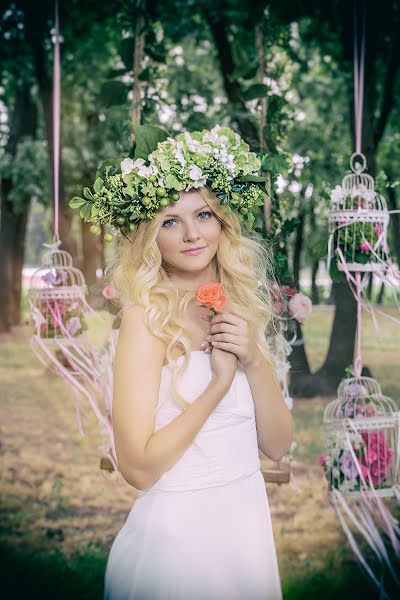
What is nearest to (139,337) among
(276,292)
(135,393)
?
(135,393)

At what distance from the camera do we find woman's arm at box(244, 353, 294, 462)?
1929mm

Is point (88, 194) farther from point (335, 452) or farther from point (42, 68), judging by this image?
point (42, 68)

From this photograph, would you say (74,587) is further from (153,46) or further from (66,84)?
(66,84)

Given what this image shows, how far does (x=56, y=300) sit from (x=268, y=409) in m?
1.72

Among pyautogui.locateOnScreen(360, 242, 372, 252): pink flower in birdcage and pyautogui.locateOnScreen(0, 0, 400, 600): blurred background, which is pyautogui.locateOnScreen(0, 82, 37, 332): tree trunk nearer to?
pyautogui.locateOnScreen(0, 0, 400, 600): blurred background

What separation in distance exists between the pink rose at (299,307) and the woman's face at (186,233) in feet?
4.20

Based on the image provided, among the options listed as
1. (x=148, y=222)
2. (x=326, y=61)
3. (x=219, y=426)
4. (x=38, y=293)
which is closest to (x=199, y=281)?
(x=148, y=222)

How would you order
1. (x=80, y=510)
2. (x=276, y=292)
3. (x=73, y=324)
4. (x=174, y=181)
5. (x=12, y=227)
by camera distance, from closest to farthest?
(x=174, y=181) < (x=276, y=292) < (x=73, y=324) < (x=80, y=510) < (x=12, y=227)

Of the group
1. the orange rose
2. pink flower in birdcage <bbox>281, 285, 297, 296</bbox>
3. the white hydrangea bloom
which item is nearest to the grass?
pink flower in birdcage <bbox>281, 285, 297, 296</bbox>

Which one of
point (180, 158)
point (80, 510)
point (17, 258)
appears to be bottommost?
point (80, 510)

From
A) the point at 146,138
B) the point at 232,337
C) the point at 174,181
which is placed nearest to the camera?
the point at 232,337

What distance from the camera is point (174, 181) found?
1.94 meters

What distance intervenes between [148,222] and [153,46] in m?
1.93

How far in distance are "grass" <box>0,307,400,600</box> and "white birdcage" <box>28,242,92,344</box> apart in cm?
156
